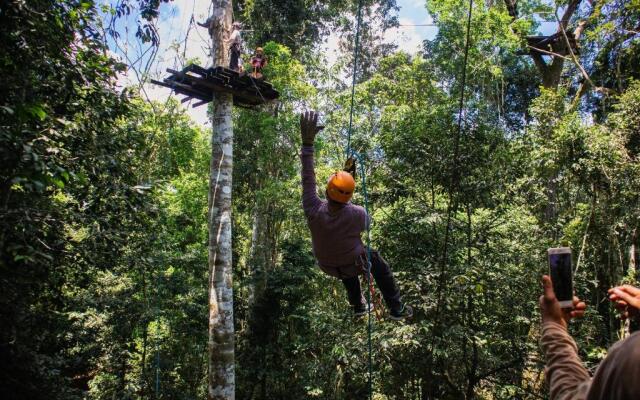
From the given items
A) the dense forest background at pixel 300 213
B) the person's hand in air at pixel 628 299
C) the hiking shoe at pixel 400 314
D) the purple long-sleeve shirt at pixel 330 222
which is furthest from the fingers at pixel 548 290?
the hiking shoe at pixel 400 314

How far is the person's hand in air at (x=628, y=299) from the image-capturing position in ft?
3.30

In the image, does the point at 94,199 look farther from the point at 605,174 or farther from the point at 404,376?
the point at 605,174

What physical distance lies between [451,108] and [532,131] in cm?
212

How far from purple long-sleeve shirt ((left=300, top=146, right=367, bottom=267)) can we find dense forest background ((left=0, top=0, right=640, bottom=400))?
0.68 metres

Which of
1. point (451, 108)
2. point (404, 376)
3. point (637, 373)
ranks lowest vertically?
point (404, 376)

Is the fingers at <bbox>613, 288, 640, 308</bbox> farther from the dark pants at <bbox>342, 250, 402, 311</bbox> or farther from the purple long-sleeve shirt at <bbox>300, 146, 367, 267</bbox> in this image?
the dark pants at <bbox>342, 250, 402, 311</bbox>

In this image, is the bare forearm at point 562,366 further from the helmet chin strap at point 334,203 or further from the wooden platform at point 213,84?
the wooden platform at point 213,84

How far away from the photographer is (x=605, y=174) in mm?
6348

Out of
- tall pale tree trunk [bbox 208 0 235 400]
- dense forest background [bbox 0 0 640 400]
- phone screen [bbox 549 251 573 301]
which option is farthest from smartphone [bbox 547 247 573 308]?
tall pale tree trunk [bbox 208 0 235 400]

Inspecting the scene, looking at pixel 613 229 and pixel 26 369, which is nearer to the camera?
pixel 26 369

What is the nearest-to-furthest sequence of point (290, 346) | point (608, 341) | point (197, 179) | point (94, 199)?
point (94, 199), point (608, 341), point (290, 346), point (197, 179)

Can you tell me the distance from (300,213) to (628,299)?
826 centimetres

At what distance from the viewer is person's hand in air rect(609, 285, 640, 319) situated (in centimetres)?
100

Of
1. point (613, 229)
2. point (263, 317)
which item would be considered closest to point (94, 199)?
point (263, 317)
